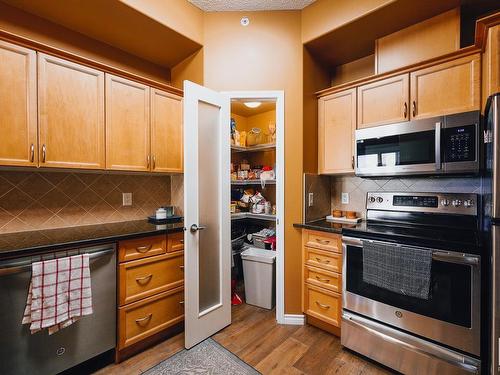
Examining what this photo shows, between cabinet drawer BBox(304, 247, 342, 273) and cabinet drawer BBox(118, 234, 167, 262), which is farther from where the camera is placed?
cabinet drawer BBox(304, 247, 342, 273)

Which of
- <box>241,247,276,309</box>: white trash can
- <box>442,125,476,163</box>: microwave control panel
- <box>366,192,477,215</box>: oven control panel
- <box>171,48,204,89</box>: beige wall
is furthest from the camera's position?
<box>241,247,276,309</box>: white trash can

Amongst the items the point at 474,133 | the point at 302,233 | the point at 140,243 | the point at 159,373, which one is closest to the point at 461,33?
the point at 474,133

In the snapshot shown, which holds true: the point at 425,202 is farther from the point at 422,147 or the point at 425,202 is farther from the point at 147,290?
the point at 147,290

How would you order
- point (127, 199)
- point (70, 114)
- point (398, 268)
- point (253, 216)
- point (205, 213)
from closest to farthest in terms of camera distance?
point (398, 268) < point (70, 114) < point (205, 213) < point (127, 199) < point (253, 216)

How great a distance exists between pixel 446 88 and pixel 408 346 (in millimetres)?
1800

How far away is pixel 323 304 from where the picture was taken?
6.72ft

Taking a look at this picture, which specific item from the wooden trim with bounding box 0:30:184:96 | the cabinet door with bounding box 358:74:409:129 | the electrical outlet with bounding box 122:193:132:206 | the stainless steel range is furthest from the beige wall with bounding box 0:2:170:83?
the stainless steel range

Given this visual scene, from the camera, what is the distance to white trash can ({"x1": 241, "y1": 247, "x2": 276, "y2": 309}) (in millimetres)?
2467

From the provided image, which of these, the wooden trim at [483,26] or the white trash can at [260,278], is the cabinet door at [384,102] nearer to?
the wooden trim at [483,26]

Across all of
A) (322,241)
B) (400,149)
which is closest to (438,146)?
(400,149)

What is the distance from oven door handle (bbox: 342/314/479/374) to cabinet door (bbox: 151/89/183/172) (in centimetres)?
199

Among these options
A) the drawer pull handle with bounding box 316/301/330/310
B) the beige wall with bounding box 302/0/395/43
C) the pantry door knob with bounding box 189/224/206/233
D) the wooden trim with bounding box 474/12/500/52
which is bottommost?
the drawer pull handle with bounding box 316/301/330/310

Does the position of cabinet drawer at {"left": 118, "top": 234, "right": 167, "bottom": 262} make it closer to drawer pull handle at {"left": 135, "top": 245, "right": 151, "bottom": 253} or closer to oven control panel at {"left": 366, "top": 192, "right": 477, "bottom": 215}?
drawer pull handle at {"left": 135, "top": 245, "right": 151, "bottom": 253}

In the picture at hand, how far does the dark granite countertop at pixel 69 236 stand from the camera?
1.35m
